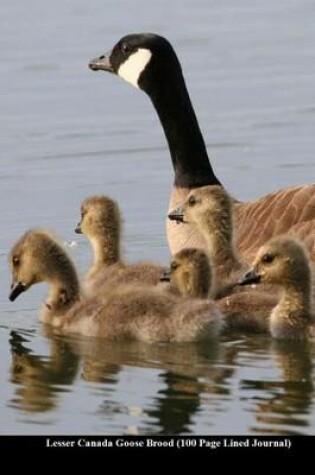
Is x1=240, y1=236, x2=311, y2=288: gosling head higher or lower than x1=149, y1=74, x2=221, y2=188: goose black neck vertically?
lower

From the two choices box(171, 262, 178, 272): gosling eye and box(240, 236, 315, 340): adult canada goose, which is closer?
box(240, 236, 315, 340): adult canada goose

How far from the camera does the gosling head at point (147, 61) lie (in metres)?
14.2

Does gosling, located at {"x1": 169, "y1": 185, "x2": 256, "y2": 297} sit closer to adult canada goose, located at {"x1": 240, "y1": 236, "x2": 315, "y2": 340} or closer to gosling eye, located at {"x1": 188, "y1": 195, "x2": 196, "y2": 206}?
gosling eye, located at {"x1": 188, "y1": 195, "x2": 196, "y2": 206}

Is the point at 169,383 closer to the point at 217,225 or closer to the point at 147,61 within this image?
the point at 217,225

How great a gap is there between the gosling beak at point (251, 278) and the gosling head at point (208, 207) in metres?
0.94

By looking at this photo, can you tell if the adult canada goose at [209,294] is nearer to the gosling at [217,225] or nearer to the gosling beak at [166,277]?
the gosling beak at [166,277]

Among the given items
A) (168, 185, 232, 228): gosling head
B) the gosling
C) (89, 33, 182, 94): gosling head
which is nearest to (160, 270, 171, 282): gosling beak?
the gosling

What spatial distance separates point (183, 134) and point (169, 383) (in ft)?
12.8

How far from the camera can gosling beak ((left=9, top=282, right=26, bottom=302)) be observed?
12.3 meters

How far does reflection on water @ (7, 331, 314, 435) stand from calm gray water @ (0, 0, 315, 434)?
12mm

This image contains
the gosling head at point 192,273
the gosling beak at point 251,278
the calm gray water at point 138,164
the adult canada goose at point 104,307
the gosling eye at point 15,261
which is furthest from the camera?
the gosling eye at point 15,261

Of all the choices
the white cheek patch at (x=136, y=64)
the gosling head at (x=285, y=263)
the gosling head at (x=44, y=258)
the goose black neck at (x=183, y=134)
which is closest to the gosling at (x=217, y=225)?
the gosling head at (x=285, y=263)

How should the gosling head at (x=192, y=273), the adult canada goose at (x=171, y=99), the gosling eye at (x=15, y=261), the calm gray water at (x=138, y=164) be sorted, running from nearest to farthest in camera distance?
1. the calm gray water at (x=138, y=164)
2. the gosling head at (x=192, y=273)
3. the gosling eye at (x=15, y=261)
4. the adult canada goose at (x=171, y=99)

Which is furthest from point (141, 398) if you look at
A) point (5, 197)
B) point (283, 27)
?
point (283, 27)
